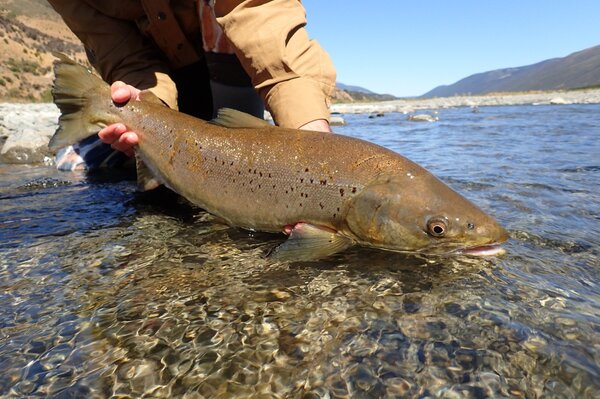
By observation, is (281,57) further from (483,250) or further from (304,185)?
(483,250)

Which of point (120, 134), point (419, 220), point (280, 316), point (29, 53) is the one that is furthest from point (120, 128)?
point (29, 53)

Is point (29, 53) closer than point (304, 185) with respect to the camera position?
No

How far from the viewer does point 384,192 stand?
2.52m

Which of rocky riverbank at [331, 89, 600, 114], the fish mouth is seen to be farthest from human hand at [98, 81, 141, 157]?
rocky riverbank at [331, 89, 600, 114]

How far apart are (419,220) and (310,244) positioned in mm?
598

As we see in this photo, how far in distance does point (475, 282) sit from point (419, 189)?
22.9 inches

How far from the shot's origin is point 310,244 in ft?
8.11

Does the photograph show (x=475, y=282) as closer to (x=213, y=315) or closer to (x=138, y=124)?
(x=213, y=315)

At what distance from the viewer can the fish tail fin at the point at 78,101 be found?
3344 millimetres

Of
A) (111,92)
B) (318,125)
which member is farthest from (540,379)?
(111,92)

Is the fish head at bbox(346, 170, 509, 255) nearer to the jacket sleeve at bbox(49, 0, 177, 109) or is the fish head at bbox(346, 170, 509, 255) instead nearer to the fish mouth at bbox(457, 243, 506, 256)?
the fish mouth at bbox(457, 243, 506, 256)

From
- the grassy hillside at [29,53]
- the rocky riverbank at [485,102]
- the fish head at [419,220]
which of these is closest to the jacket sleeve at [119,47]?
the fish head at [419,220]

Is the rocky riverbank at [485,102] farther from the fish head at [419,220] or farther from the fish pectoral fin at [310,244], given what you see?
the fish pectoral fin at [310,244]

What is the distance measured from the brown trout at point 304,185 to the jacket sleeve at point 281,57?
34 cm
